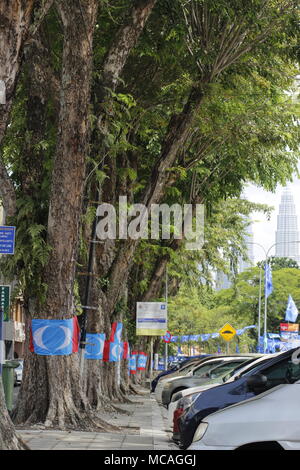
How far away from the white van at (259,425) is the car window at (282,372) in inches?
25.8

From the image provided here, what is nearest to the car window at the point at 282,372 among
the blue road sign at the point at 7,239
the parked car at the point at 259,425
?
the parked car at the point at 259,425

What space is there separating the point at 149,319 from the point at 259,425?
27.4 metres

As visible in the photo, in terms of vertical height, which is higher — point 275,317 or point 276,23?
point 276,23

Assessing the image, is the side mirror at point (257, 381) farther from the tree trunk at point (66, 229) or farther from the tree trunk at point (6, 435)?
the tree trunk at point (66, 229)

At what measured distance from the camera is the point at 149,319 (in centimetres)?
3475

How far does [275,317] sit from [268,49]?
62.2 metres

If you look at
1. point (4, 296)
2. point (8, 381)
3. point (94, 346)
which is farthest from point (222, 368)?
point (4, 296)

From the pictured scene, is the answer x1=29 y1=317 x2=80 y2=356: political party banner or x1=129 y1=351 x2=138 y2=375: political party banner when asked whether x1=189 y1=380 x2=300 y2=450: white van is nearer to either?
x1=29 y1=317 x2=80 y2=356: political party banner

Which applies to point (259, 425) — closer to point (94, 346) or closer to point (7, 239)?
point (7, 239)

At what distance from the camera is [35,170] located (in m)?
17.0

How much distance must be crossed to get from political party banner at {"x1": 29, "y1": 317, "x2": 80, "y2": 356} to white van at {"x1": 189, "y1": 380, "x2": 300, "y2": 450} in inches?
331

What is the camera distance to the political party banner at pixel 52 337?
15.9 m

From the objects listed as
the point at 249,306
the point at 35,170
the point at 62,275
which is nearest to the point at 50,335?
the point at 62,275
